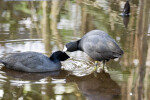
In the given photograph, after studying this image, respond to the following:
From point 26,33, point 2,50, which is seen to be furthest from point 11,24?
point 2,50

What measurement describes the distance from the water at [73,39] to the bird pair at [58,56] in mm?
123

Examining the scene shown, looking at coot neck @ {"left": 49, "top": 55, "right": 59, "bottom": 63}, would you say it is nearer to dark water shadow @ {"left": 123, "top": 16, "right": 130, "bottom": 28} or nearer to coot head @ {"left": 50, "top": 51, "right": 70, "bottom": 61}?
coot head @ {"left": 50, "top": 51, "right": 70, "bottom": 61}

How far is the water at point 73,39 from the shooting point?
18.5 ft

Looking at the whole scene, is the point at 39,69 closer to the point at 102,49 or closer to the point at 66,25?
the point at 102,49

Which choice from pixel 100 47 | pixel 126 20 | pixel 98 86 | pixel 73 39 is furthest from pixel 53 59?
pixel 126 20

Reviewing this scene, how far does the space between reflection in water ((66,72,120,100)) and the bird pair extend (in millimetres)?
366

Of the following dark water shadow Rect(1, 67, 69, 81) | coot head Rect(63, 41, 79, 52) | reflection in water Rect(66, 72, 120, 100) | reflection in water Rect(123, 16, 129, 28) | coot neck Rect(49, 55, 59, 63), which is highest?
reflection in water Rect(123, 16, 129, 28)

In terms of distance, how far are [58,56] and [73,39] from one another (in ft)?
5.21

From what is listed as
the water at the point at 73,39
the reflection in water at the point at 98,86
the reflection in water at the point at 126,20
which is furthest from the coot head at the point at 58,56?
the reflection in water at the point at 126,20

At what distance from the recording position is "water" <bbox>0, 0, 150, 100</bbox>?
5.62 meters

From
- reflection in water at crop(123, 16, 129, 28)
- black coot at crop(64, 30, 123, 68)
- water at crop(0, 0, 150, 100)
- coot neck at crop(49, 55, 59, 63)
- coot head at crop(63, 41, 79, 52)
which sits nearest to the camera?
water at crop(0, 0, 150, 100)

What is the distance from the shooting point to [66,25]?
383 inches

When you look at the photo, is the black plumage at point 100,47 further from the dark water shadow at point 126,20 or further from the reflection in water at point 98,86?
the dark water shadow at point 126,20

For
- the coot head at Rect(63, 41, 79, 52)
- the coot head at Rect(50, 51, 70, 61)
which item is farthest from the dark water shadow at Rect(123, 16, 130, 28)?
the coot head at Rect(50, 51, 70, 61)
